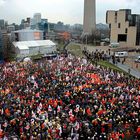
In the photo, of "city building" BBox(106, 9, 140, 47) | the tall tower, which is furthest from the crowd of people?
the tall tower

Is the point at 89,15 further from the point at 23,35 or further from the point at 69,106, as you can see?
the point at 69,106

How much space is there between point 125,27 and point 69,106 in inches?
1751

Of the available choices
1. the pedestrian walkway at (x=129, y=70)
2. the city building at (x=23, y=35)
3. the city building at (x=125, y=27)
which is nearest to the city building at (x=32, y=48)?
the city building at (x=125, y=27)

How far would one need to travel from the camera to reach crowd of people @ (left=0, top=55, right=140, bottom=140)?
15.0 meters

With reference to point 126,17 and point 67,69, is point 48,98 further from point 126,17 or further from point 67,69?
point 126,17

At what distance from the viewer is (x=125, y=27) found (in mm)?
60688

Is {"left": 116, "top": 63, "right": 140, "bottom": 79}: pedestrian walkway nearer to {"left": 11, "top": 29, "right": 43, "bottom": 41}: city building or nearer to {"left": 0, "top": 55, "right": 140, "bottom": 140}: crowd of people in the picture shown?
{"left": 0, "top": 55, "right": 140, "bottom": 140}: crowd of people

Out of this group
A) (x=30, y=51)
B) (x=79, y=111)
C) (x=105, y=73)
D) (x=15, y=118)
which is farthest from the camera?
(x=30, y=51)

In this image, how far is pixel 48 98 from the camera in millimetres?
19766

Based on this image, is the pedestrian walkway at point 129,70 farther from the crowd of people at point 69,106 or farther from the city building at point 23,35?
the city building at point 23,35

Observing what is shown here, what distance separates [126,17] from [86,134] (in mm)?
48718

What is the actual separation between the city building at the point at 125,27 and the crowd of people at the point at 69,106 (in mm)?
33811

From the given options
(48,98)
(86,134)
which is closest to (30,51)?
(48,98)

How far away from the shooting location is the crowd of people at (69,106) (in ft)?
49.2
